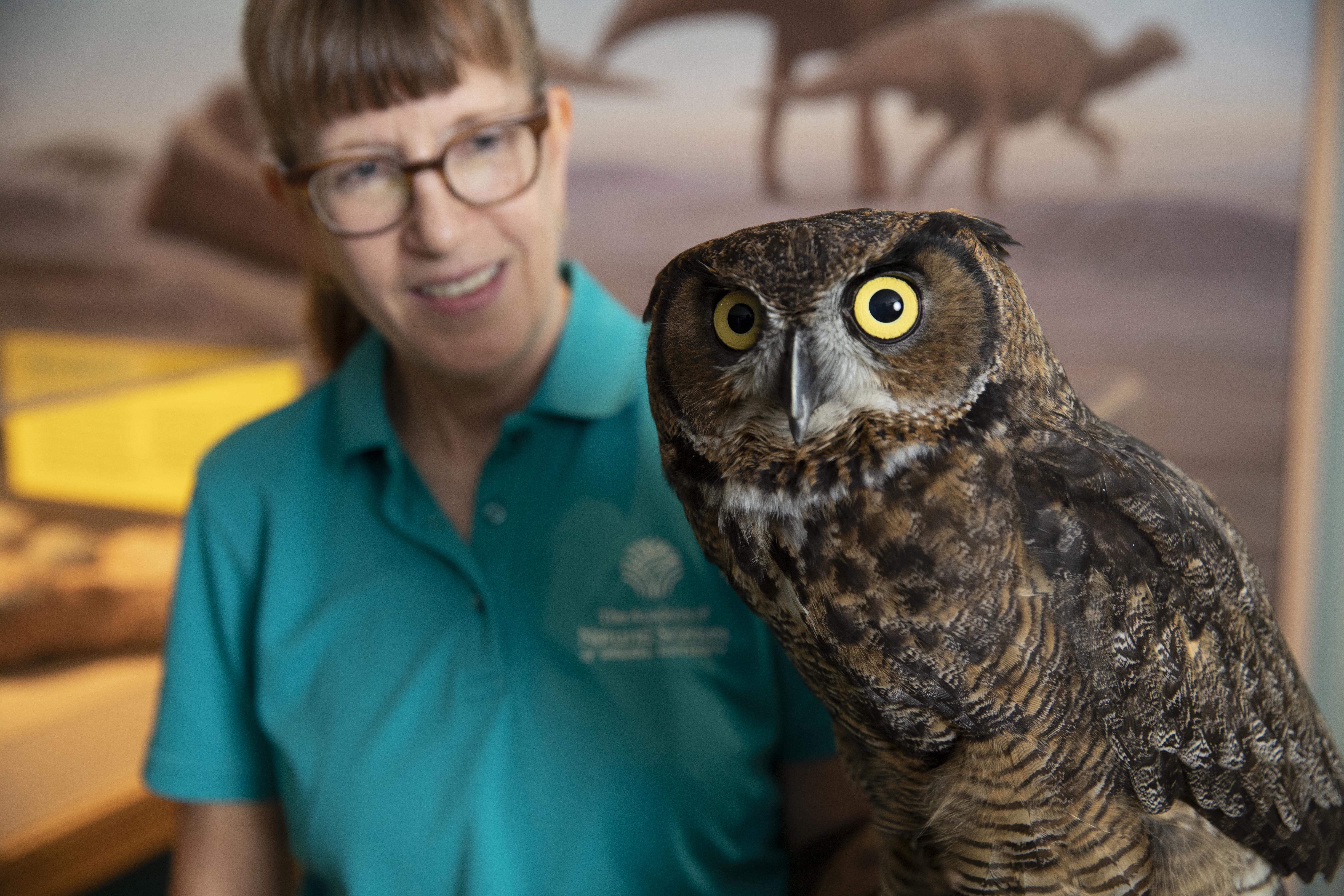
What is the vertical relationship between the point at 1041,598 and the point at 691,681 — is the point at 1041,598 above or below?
above

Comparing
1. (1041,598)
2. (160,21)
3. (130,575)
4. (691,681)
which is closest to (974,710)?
(1041,598)

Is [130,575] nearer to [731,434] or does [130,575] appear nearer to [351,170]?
[351,170]

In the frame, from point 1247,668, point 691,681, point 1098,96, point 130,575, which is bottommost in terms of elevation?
point 130,575

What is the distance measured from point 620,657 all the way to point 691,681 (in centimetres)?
8

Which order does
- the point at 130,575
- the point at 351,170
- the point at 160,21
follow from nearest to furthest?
the point at 351,170 → the point at 130,575 → the point at 160,21

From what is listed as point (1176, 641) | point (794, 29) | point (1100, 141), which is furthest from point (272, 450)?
point (1100, 141)

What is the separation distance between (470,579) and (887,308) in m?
0.61

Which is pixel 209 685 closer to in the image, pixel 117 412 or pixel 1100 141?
pixel 117 412

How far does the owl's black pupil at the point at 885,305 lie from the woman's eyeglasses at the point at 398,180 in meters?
0.46

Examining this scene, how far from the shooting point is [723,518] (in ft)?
2.03

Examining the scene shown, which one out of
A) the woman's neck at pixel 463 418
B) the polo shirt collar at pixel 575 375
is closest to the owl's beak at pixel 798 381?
the polo shirt collar at pixel 575 375

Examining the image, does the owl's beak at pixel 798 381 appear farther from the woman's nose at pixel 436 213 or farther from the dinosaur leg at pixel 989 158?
the dinosaur leg at pixel 989 158

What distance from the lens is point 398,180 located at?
0.89m

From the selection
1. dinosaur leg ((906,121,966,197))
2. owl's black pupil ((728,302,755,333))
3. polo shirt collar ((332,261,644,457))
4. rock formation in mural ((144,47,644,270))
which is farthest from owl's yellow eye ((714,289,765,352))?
rock formation in mural ((144,47,644,270))
